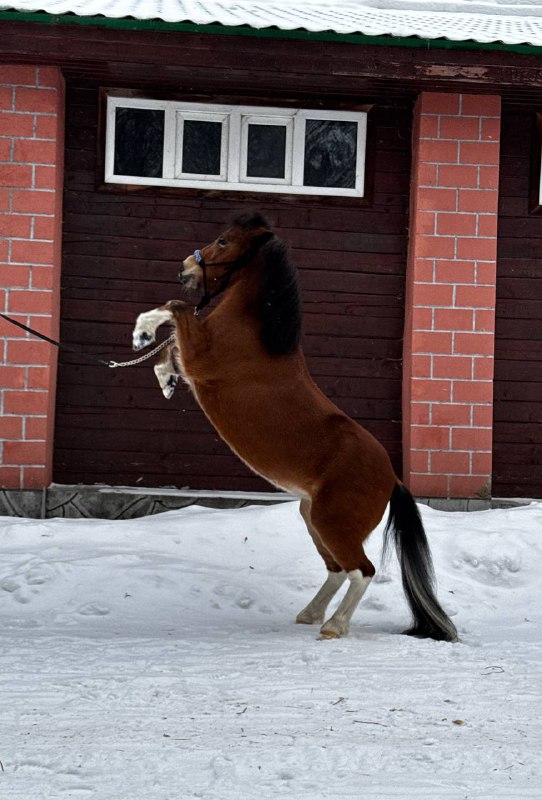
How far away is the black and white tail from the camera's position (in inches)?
179

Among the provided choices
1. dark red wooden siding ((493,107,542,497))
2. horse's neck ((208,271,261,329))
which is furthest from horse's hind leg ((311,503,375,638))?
dark red wooden siding ((493,107,542,497))

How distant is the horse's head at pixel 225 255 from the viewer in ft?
14.7

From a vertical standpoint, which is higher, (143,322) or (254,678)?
(143,322)

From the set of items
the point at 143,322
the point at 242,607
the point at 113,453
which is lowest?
the point at 242,607

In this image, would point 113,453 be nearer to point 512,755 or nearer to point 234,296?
point 234,296

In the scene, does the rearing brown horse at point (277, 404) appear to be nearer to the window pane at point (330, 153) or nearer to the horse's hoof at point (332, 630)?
the horse's hoof at point (332, 630)

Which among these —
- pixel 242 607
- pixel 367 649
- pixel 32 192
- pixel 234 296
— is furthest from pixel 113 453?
pixel 367 649

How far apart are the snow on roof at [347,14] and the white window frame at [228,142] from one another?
71 cm

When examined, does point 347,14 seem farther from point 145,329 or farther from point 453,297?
point 145,329

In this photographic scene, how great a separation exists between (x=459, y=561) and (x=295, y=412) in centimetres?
212

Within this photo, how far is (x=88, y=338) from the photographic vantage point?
302 inches

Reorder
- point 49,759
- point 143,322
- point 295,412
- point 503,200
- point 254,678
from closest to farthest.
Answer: point 49,759 < point 254,678 < point 143,322 < point 295,412 < point 503,200

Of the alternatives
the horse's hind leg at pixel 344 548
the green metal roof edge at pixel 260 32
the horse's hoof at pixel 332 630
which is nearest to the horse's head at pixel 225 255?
the horse's hind leg at pixel 344 548

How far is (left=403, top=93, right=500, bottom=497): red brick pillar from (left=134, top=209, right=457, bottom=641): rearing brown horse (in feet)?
9.64
